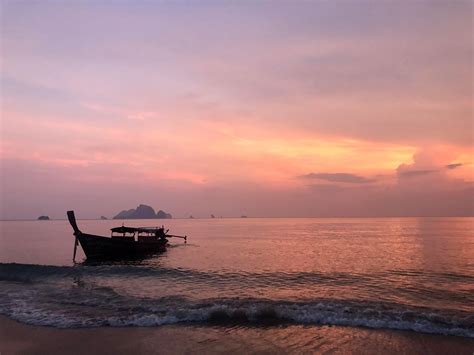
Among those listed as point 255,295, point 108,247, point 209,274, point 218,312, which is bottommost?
point 209,274

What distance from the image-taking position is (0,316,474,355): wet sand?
11.6 m

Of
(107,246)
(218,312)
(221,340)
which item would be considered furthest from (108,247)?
(221,340)

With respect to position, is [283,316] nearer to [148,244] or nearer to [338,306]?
[338,306]

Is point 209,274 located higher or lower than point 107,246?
lower

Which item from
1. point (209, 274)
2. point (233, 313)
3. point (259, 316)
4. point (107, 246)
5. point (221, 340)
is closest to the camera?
point (221, 340)

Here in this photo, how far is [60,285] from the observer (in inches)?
983

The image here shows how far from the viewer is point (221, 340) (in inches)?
491

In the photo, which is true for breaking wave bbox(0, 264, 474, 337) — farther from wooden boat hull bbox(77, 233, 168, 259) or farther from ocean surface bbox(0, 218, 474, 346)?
wooden boat hull bbox(77, 233, 168, 259)

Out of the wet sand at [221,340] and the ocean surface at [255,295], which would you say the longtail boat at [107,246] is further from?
the wet sand at [221,340]

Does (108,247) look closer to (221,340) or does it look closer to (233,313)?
(233,313)

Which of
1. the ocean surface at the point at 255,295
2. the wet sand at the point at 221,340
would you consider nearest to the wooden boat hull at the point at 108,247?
the ocean surface at the point at 255,295

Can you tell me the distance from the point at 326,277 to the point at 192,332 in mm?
15795

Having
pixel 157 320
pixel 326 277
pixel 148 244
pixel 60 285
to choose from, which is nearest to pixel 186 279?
pixel 60 285

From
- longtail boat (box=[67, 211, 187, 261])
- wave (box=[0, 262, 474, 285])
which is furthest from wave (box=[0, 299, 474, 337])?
longtail boat (box=[67, 211, 187, 261])
